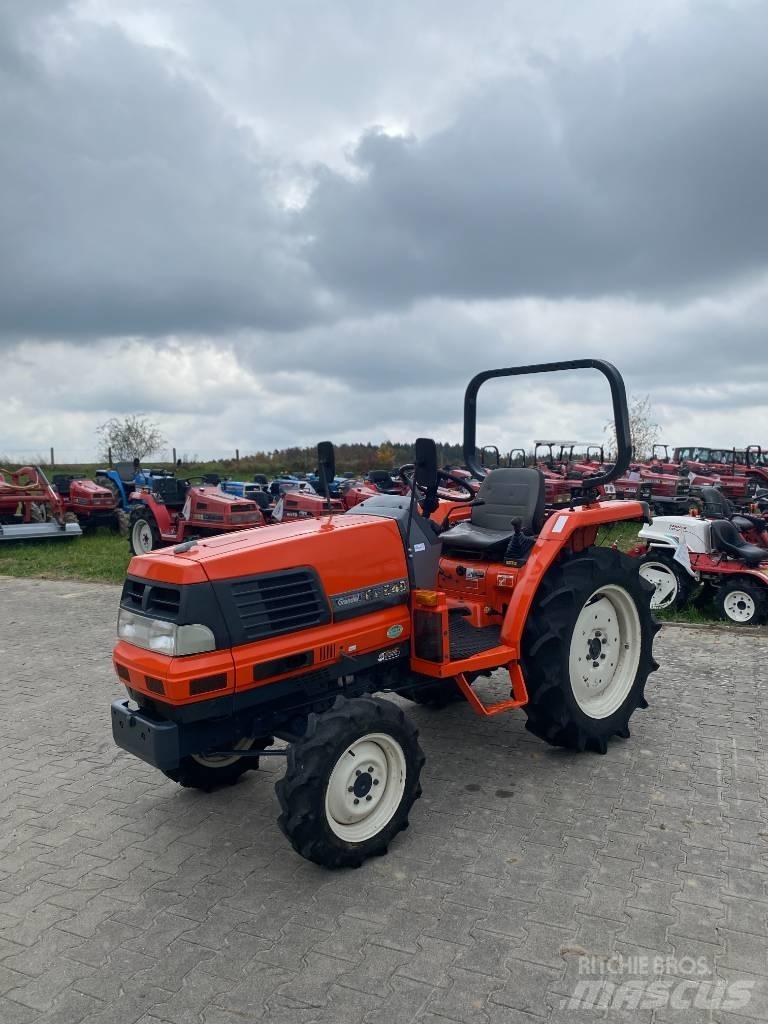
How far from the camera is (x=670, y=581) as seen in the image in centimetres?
790

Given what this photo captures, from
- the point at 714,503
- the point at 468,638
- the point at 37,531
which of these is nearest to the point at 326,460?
the point at 468,638

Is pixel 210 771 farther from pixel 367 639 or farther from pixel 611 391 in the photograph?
pixel 611 391

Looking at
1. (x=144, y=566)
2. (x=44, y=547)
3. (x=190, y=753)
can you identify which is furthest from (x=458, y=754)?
(x=44, y=547)

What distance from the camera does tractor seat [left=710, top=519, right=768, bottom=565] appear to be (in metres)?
7.47

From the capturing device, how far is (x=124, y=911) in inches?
118

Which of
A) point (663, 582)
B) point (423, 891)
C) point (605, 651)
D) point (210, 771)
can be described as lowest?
point (423, 891)

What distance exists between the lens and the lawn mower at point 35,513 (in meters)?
13.6

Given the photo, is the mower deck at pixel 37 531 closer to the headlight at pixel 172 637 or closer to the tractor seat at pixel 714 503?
the tractor seat at pixel 714 503

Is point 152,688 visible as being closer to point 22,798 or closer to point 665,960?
point 22,798

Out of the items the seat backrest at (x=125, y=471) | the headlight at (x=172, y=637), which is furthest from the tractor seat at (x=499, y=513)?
the seat backrest at (x=125, y=471)

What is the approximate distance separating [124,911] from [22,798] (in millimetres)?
1350

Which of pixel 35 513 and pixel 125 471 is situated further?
pixel 125 471

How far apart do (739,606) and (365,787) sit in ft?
18.0

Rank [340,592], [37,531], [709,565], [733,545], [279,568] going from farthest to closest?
[37,531], [709,565], [733,545], [340,592], [279,568]
